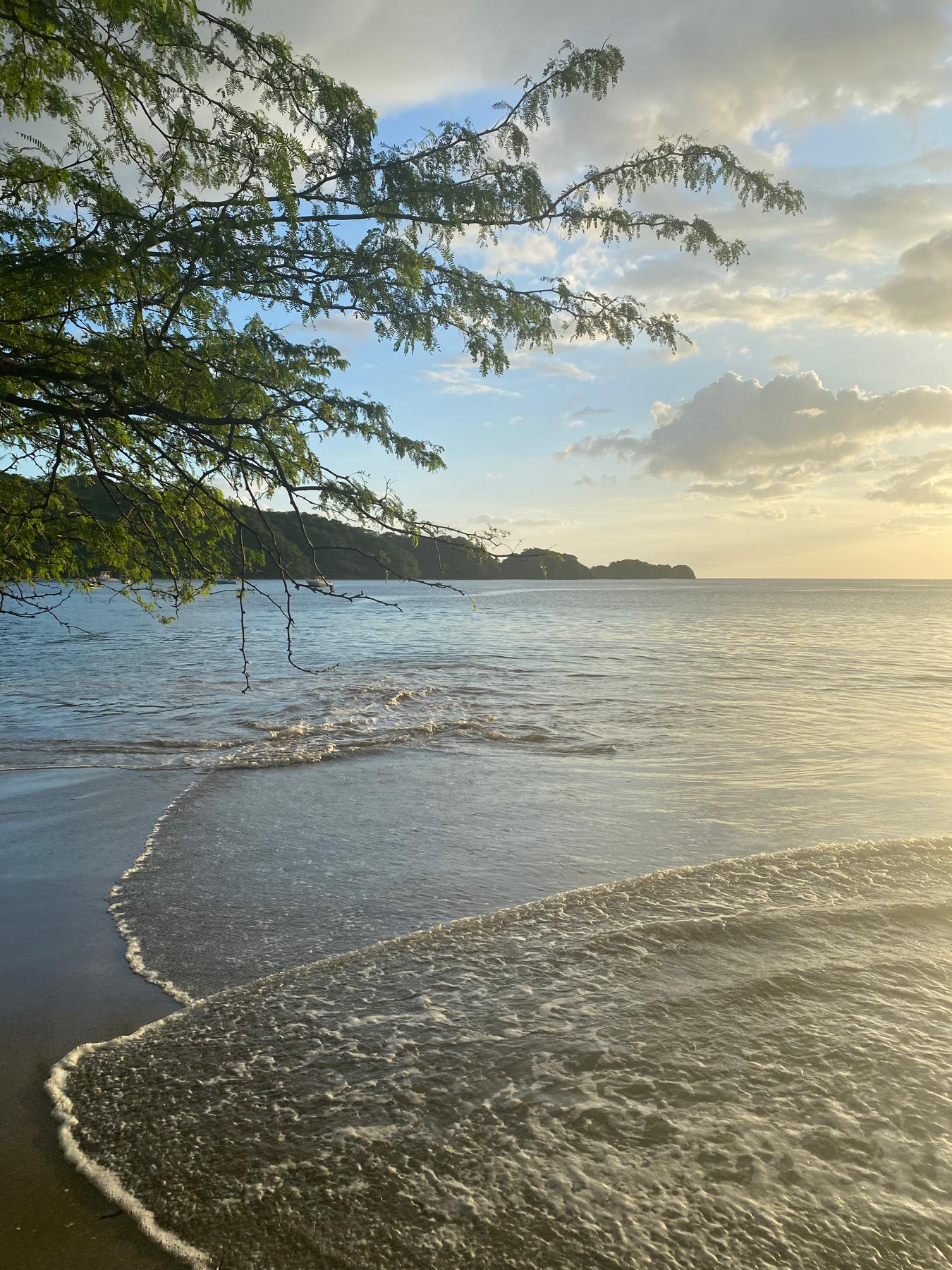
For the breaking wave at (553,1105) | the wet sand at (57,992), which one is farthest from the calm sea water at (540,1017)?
the wet sand at (57,992)

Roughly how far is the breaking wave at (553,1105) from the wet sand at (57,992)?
112 millimetres

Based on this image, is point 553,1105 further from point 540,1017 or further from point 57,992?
point 57,992

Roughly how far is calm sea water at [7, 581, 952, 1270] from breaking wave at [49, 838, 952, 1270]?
0.04 feet

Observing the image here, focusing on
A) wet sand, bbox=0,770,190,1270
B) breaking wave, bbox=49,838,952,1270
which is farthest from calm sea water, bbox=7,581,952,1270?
wet sand, bbox=0,770,190,1270

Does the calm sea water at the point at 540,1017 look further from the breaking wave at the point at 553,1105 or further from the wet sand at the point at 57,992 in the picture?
the wet sand at the point at 57,992

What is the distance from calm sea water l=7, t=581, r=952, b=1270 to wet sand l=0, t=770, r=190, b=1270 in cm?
13

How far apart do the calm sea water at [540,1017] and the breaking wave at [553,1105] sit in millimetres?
13

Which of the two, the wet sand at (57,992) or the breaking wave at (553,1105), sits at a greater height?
the breaking wave at (553,1105)

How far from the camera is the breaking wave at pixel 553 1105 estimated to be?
95.7 inches

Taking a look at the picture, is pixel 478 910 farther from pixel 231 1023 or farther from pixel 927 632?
pixel 927 632

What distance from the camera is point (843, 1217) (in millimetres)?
2455

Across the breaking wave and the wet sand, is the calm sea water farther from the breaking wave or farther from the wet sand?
the wet sand

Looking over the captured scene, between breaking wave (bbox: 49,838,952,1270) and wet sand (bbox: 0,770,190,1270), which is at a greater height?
breaking wave (bbox: 49,838,952,1270)

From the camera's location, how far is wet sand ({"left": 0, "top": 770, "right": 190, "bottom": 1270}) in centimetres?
247
